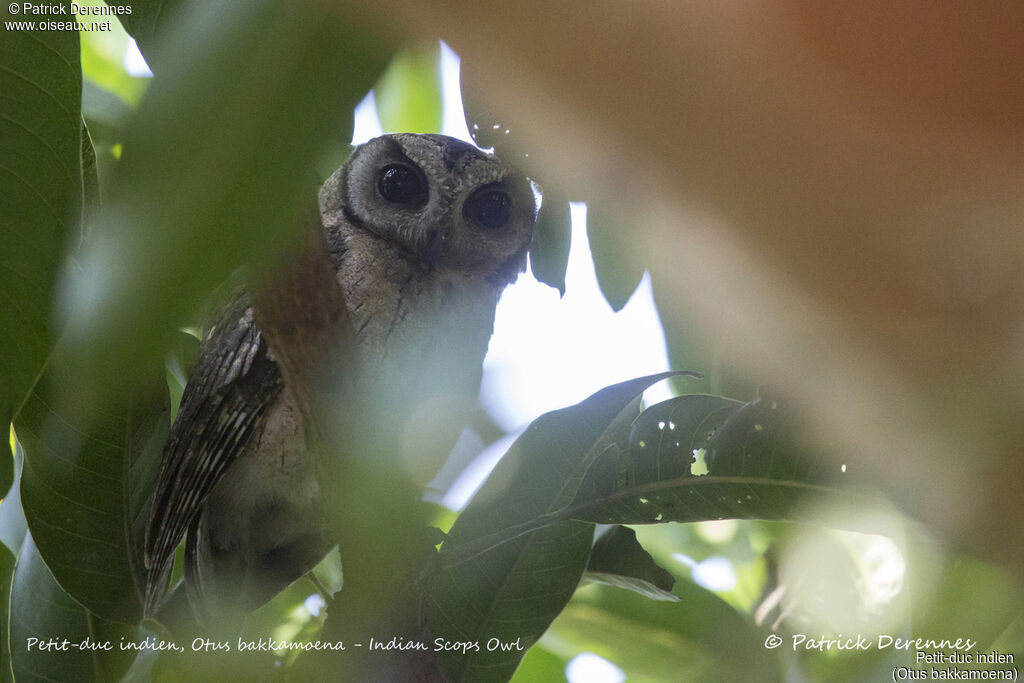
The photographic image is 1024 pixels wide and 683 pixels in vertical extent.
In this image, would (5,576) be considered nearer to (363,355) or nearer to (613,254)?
(363,355)

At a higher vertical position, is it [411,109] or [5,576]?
[411,109]

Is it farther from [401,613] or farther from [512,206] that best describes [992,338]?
[512,206]

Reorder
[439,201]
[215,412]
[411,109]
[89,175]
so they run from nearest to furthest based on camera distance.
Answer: [89,175] → [215,412] → [411,109] → [439,201]

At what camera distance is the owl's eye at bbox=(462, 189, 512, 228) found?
1798 mm

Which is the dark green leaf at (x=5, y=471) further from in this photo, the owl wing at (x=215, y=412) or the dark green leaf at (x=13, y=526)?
the dark green leaf at (x=13, y=526)

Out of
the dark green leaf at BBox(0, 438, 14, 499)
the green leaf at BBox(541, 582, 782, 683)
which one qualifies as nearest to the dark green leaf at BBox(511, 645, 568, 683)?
the green leaf at BBox(541, 582, 782, 683)

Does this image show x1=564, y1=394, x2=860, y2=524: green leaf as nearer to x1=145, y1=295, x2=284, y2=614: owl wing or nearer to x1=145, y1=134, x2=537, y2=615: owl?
x1=145, y1=134, x2=537, y2=615: owl

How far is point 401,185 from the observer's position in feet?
5.89

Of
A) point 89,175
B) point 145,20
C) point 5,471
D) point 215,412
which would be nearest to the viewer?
point 145,20

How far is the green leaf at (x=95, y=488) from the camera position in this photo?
32.8 inches

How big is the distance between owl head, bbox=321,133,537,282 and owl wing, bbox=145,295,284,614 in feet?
1.37

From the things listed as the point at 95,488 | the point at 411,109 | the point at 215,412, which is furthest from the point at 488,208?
the point at 95,488

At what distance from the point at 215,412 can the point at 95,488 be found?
402 millimetres
